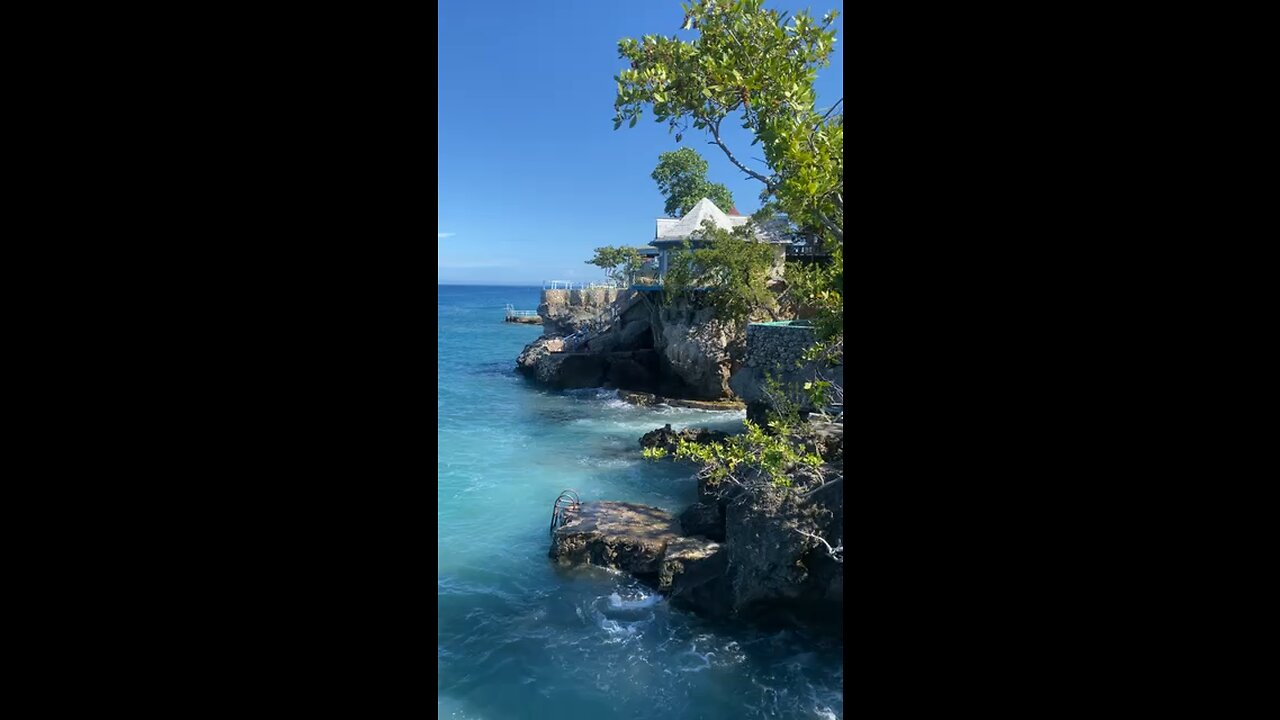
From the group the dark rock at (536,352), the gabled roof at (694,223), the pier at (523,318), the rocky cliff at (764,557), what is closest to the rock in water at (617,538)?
the rocky cliff at (764,557)

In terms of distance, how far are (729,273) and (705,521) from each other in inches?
472

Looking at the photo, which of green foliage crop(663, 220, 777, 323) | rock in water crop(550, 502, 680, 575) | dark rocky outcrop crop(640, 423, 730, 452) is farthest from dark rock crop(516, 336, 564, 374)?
rock in water crop(550, 502, 680, 575)

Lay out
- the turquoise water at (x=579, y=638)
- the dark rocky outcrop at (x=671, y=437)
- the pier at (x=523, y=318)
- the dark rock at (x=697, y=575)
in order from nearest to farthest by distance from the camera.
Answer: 1. the turquoise water at (x=579, y=638)
2. the dark rock at (x=697, y=575)
3. the dark rocky outcrop at (x=671, y=437)
4. the pier at (x=523, y=318)

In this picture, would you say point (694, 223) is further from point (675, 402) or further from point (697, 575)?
point (697, 575)

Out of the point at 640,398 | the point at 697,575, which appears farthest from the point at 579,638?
the point at 640,398

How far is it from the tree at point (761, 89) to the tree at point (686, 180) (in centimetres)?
3413

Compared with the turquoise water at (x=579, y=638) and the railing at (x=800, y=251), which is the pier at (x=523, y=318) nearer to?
the railing at (x=800, y=251)

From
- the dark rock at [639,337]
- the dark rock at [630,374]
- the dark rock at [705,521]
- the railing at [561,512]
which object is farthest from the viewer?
the dark rock at [639,337]

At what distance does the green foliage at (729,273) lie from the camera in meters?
22.1
